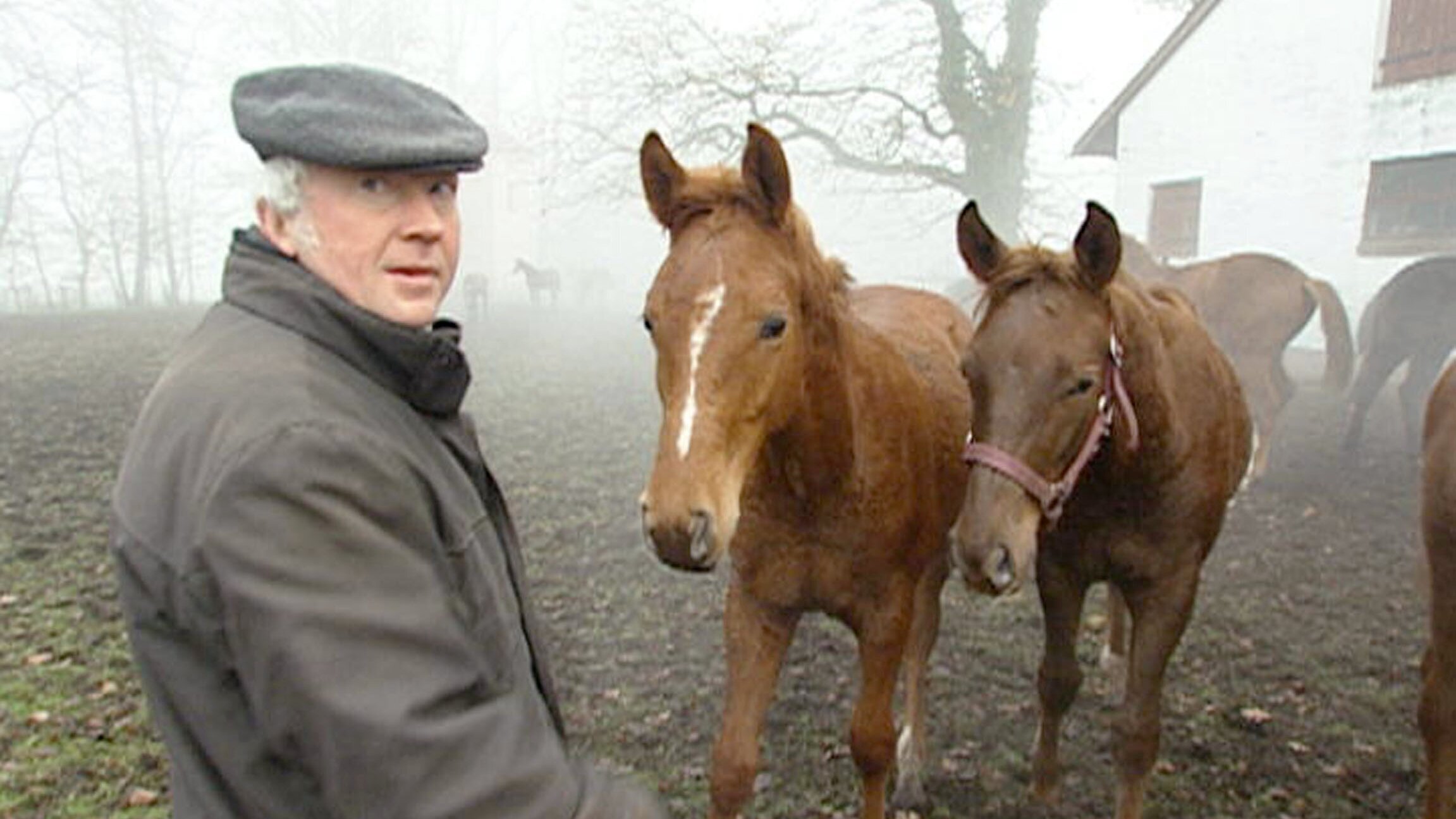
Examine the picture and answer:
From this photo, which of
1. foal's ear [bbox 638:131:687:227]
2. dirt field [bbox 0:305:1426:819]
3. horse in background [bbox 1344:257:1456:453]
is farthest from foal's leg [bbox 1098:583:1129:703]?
horse in background [bbox 1344:257:1456:453]

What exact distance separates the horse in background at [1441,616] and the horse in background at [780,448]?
60.6 inches

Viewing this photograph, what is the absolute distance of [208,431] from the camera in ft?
A: 3.84

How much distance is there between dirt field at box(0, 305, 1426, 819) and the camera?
3.65 meters

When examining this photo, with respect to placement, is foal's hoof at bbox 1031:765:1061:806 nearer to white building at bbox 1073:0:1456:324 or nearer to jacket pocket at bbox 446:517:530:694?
jacket pocket at bbox 446:517:530:694

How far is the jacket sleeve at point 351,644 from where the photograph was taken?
1.06 m

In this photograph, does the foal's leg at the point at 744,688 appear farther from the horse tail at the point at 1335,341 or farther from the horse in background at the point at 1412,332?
the horse in background at the point at 1412,332

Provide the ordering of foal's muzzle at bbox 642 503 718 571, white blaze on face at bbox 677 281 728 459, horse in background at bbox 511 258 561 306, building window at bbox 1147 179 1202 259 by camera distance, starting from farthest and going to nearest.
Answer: horse in background at bbox 511 258 561 306 → building window at bbox 1147 179 1202 259 → white blaze on face at bbox 677 281 728 459 → foal's muzzle at bbox 642 503 718 571

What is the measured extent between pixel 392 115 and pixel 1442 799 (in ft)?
12.8

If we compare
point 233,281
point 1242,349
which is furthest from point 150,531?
point 1242,349

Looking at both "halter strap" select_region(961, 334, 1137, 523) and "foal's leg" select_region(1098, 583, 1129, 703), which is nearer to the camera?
"halter strap" select_region(961, 334, 1137, 523)

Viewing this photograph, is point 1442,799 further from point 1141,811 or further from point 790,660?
point 790,660

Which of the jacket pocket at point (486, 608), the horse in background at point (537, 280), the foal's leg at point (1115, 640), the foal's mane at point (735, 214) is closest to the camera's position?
the jacket pocket at point (486, 608)

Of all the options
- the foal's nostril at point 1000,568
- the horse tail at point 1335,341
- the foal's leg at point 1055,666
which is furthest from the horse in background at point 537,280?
the foal's nostril at point 1000,568

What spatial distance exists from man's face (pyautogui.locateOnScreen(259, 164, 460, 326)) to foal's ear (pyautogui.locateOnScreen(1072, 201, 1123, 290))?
1.96 meters
